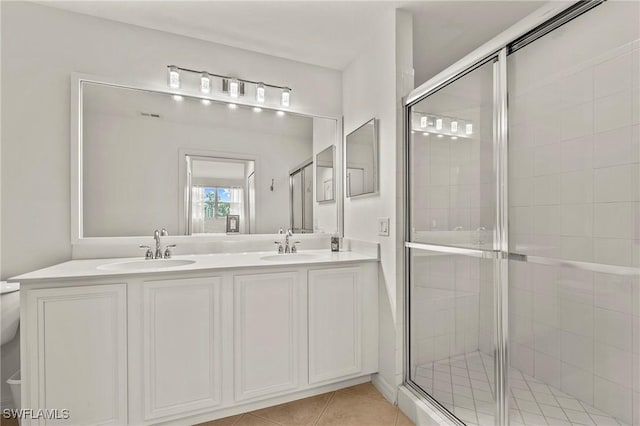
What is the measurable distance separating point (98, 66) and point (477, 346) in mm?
2874

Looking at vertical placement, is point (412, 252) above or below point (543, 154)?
below

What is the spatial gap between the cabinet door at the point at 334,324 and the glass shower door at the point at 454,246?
1.14 feet

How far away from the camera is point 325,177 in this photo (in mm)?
2588

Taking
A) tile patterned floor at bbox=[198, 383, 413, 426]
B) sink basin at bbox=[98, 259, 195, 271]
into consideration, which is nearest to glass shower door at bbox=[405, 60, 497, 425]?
tile patterned floor at bbox=[198, 383, 413, 426]

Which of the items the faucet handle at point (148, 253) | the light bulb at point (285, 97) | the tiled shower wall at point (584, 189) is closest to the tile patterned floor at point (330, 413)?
the tiled shower wall at point (584, 189)

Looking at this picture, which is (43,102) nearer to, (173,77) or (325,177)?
(173,77)

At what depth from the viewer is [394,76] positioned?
1.92m

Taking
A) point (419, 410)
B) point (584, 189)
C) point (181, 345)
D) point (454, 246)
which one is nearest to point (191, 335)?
point (181, 345)

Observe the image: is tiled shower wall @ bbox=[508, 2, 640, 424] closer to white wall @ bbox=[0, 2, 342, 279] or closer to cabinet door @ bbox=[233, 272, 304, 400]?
cabinet door @ bbox=[233, 272, 304, 400]

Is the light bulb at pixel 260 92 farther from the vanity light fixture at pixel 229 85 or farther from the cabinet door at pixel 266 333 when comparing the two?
the cabinet door at pixel 266 333

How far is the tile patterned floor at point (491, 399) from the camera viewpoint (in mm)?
1454

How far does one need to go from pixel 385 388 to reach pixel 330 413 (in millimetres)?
397

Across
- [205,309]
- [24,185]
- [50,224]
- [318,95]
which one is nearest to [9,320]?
[50,224]

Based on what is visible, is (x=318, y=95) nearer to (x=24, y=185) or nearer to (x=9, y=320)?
(x=24, y=185)
